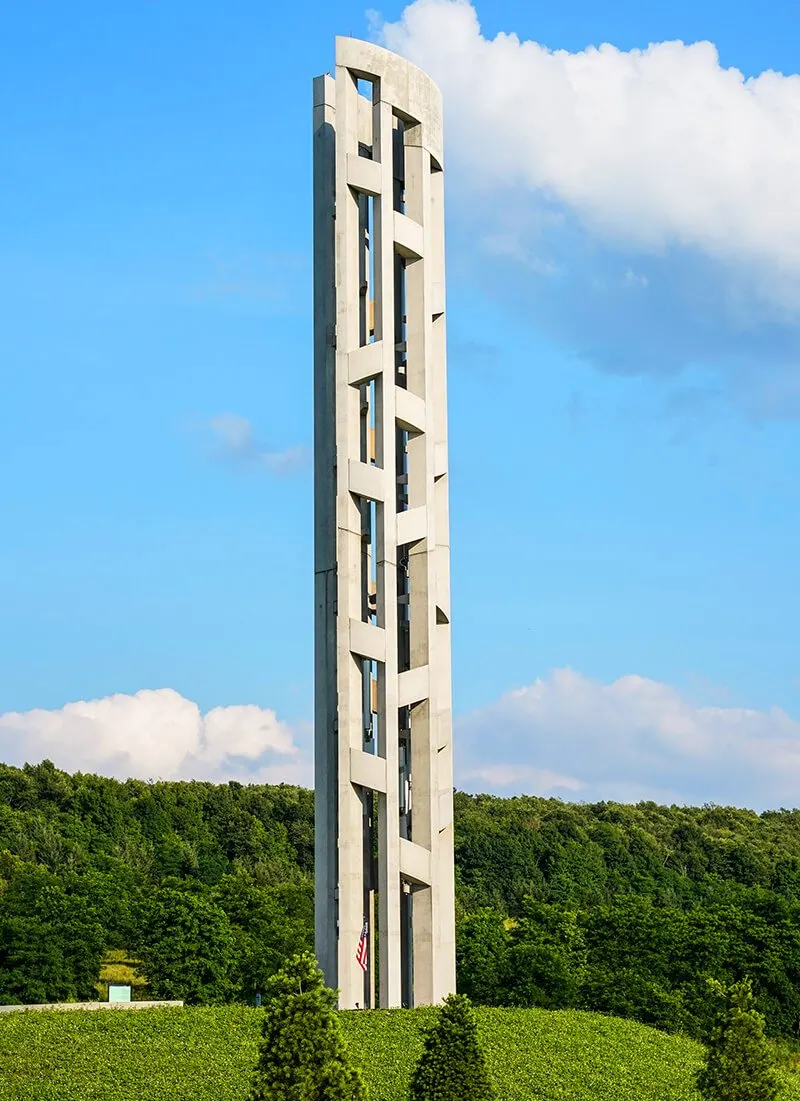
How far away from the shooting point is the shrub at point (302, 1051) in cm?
1246

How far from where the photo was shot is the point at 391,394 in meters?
21.1

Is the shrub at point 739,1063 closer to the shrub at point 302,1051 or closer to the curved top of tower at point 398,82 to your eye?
the shrub at point 302,1051

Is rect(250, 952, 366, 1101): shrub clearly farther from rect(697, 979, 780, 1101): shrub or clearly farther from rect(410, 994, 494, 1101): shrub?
rect(697, 979, 780, 1101): shrub

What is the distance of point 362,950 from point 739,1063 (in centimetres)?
577

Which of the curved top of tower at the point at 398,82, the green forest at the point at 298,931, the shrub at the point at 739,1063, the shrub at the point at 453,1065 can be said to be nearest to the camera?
the shrub at the point at 453,1065

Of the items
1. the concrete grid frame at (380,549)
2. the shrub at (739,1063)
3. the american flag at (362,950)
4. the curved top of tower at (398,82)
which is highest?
the curved top of tower at (398,82)

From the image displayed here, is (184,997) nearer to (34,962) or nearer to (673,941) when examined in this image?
(34,962)

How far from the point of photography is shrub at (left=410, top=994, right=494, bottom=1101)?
14359mm

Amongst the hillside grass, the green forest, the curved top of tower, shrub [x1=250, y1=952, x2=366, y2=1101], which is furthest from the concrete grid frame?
the green forest

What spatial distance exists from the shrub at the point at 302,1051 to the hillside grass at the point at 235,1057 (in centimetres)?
389

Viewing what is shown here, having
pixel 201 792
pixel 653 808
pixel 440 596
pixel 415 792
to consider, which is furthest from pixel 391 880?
pixel 653 808

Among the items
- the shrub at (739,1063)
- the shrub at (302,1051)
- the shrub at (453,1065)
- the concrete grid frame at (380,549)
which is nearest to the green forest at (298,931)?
the concrete grid frame at (380,549)

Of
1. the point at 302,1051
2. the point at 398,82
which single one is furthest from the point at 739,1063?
the point at 398,82

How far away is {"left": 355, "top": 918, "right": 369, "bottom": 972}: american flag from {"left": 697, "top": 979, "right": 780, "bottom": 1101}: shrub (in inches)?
203
